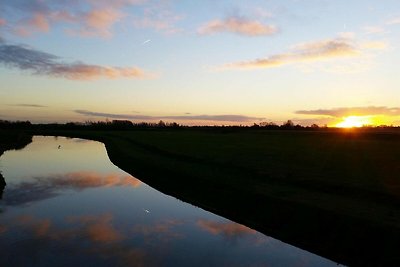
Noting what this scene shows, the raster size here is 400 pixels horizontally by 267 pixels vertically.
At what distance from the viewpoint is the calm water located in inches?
636

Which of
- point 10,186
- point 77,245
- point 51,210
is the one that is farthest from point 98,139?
point 77,245

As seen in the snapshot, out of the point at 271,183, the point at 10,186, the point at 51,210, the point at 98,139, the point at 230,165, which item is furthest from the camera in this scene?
the point at 98,139

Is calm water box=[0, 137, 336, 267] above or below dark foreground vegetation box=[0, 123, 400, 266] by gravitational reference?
below

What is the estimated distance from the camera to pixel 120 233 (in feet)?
64.3

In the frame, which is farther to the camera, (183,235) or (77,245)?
(183,235)

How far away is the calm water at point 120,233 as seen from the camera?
53.0ft

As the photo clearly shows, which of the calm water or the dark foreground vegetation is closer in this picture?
the calm water

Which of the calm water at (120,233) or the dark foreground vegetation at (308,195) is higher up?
the dark foreground vegetation at (308,195)

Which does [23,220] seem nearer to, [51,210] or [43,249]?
[51,210]

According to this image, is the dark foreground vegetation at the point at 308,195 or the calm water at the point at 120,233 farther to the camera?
the dark foreground vegetation at the point at 308,195

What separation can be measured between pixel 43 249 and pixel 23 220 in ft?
18.2

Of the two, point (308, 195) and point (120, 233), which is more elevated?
point (308, 195)

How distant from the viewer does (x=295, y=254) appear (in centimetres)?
1723

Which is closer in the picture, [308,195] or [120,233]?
[120,233]
